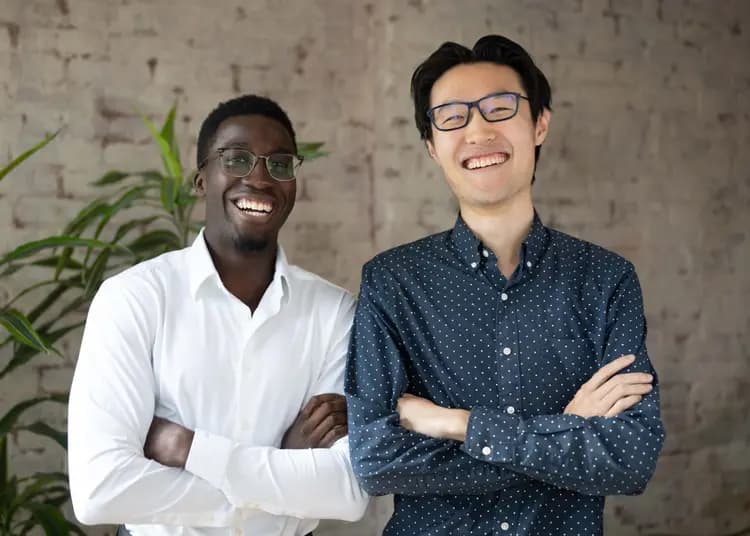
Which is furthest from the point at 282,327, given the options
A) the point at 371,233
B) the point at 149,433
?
the point at 371,233

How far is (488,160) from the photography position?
6.44ft

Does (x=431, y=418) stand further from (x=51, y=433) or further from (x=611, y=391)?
(x=51, y=433)

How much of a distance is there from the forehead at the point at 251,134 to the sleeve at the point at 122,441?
40 cm

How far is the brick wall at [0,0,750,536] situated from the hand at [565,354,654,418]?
1.36 m

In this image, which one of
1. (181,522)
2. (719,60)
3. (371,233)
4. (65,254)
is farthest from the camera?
(719,60)

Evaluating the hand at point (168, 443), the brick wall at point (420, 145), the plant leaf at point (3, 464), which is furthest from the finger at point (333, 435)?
the brick wall at point (420, 145)

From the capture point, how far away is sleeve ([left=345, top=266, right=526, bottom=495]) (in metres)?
1.78

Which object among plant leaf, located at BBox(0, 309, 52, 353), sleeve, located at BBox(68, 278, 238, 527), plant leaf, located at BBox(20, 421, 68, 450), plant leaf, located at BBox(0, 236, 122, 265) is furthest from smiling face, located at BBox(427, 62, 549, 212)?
plant leaf, located at BBox(20, 421, 68, 450)

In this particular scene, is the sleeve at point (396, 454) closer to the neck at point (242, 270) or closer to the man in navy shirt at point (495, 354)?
the man in navy shirt at point (495, 354)

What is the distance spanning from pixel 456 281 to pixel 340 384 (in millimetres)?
344

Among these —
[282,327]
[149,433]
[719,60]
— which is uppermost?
[719,60]

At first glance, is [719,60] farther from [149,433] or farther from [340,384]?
[149,433]

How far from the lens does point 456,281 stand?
1986 millimetres

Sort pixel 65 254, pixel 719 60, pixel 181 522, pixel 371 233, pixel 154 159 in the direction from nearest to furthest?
pixel 181 522
pixel 65 254
pixel 154 159
pixel 371 233
pixel 719 60
